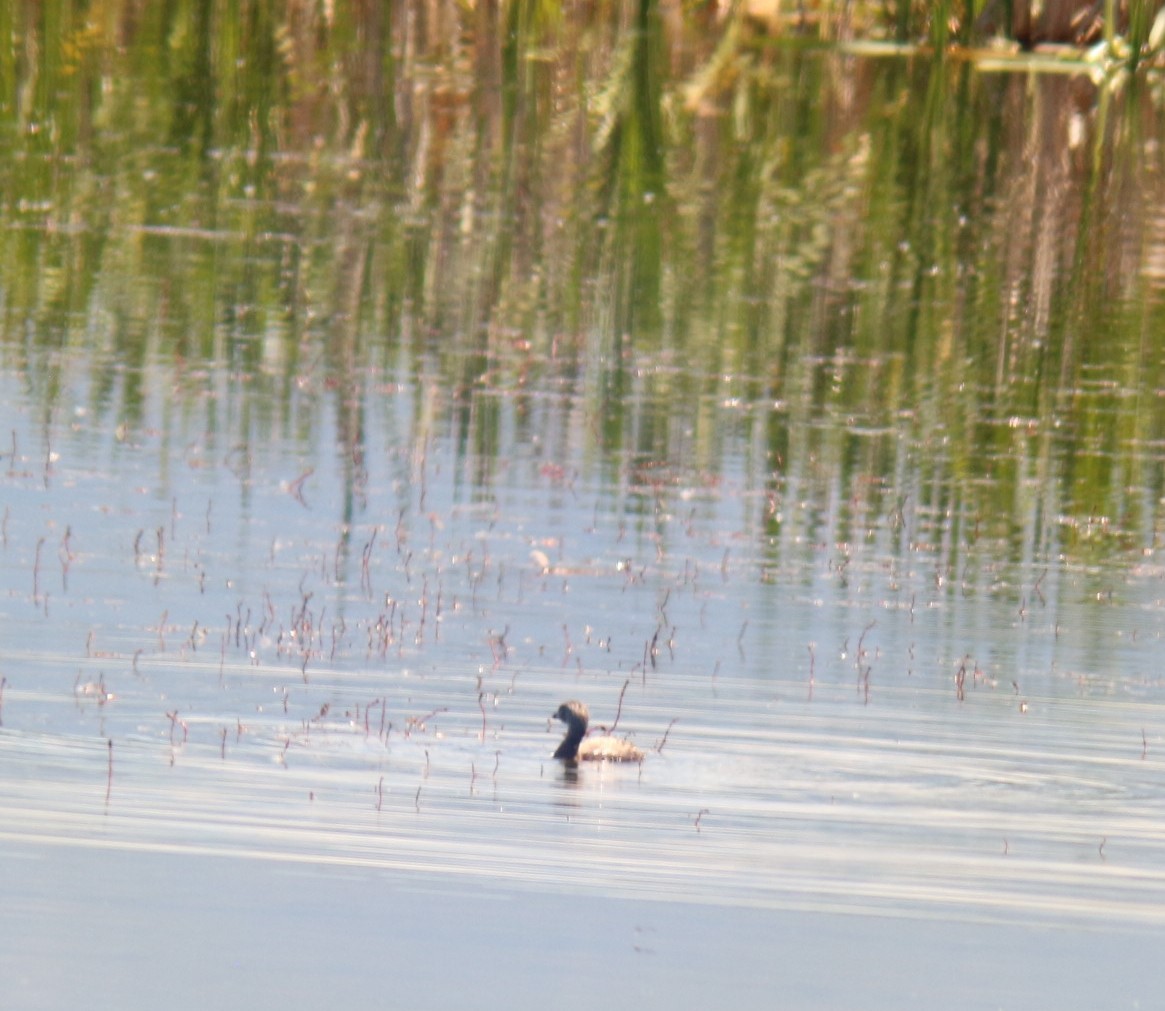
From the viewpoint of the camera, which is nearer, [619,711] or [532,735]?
[532,735]

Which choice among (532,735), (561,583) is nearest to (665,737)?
Result: (532,735)

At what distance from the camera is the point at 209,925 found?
6535mm

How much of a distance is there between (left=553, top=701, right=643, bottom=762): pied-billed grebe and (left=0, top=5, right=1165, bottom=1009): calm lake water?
0.23 ft

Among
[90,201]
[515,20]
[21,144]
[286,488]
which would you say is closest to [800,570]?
[286,488]

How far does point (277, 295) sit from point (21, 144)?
236 inches

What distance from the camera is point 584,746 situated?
861 cm

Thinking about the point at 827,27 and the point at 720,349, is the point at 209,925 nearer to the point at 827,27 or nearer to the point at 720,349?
the point at 720,349

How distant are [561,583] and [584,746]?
10.0 feet

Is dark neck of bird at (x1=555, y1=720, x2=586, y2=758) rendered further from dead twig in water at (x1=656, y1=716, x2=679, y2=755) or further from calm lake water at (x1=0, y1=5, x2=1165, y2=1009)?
dead twig in water at (x1=656, y1=716, x2=679, y2=755)

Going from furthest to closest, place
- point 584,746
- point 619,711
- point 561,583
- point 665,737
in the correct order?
point 561,583 → point 619,711 → point 665,737 → point 584,746

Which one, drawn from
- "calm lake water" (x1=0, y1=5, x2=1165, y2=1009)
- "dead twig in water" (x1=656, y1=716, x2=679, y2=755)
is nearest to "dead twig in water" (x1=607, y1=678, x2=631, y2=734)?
"calm lake water" (x1=0, y1=5, x2=1165, y2=1009)

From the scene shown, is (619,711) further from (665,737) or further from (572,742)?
(572,742)

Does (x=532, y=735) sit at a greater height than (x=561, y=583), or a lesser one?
lesser

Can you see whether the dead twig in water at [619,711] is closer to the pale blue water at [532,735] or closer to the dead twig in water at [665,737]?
the pale blue water at [532,735]
